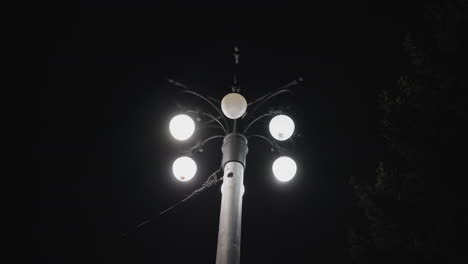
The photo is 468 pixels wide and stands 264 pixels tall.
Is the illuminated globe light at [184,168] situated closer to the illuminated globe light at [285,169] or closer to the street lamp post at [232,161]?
the street lamp post at [232,161]

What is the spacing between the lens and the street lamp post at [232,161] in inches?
167

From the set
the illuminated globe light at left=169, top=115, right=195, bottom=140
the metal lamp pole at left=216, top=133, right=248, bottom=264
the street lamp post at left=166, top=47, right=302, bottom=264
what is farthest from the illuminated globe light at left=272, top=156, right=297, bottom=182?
the illuminated globe light at left=169, top=115, right=195, bottom=140

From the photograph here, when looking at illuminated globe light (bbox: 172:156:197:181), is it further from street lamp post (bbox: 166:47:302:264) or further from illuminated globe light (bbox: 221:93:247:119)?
illuminated globe light (bbox: 221:93:247:119)

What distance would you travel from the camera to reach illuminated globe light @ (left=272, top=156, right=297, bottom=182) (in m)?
5.81

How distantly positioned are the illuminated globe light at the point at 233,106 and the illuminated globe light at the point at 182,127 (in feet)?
1.81

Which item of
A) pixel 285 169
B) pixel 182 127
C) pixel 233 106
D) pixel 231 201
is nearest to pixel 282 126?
pixel 285 169

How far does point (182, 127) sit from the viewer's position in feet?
19.2

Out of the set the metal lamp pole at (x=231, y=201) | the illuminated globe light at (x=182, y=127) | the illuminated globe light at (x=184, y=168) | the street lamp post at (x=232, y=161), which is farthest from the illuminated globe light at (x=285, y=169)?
the illuminated globe light at (x=182, y=127)

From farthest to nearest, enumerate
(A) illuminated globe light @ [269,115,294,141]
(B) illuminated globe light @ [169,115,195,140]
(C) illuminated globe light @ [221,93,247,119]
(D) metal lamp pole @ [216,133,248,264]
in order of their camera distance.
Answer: (B) illuminated globe light @ [169,115,195,140], (A) illuminated globe light @ [269,115,294,141], (C) illuminated globe light @ [221,93,247,119], (D) metal lamp pole @ [216,133,248,264]

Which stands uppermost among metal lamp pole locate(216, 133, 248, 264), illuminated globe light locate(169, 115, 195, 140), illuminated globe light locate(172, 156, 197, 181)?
illuminated globe light locate(169, 115, 195, 140)

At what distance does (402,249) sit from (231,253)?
5840 millimetres

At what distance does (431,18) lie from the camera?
404 inches

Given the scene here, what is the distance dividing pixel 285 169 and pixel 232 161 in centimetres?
119

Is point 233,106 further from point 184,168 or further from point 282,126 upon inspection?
point 184,168
